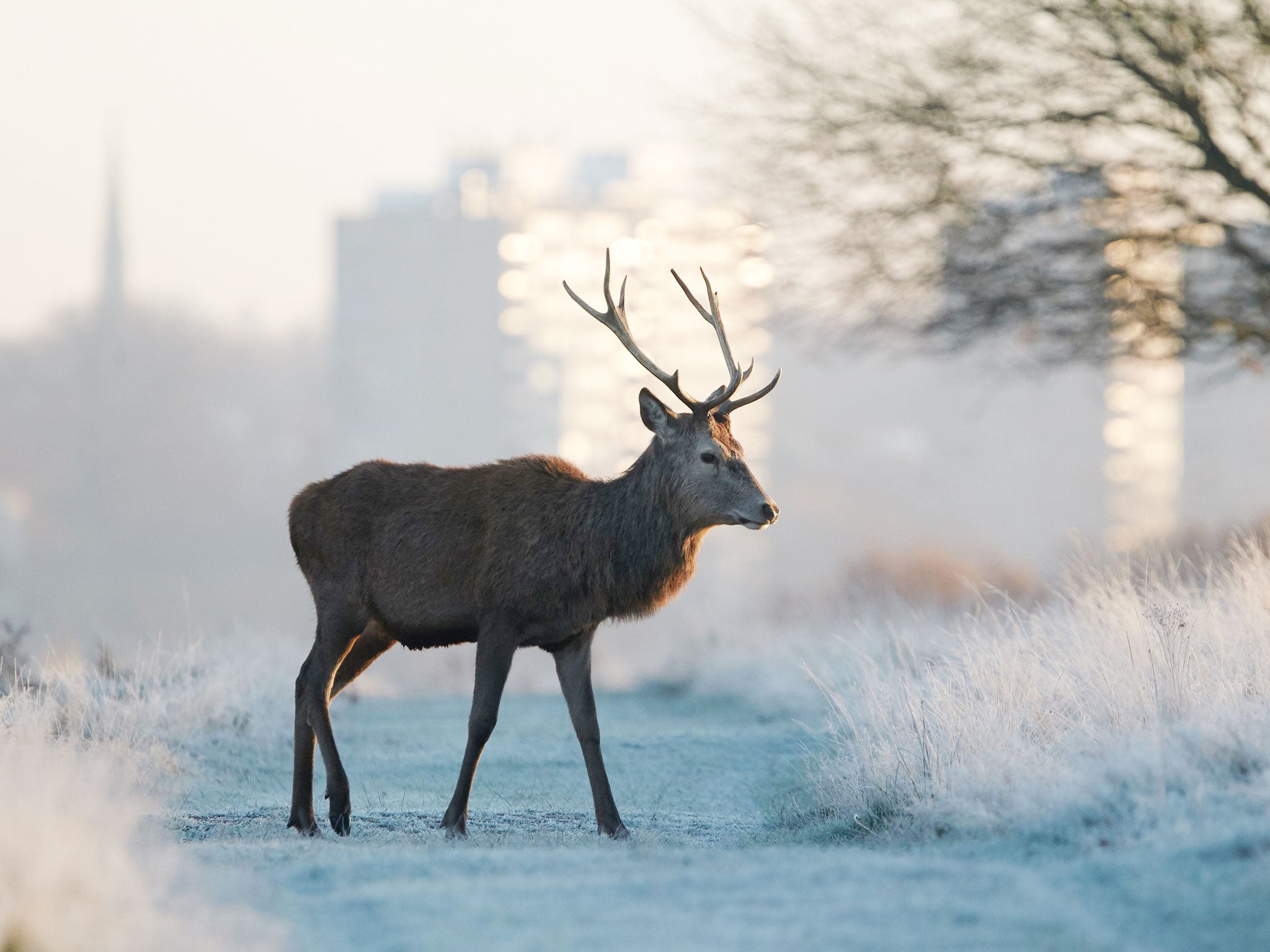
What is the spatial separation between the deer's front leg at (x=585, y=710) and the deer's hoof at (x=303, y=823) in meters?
1.26

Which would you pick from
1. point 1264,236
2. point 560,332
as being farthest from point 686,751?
point 560,332

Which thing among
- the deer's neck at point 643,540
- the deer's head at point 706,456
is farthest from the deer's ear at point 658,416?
the deer's neck at point 643,540

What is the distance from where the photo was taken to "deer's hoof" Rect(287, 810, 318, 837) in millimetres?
6747

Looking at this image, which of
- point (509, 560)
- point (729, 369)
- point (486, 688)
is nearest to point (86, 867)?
point (486, 688)

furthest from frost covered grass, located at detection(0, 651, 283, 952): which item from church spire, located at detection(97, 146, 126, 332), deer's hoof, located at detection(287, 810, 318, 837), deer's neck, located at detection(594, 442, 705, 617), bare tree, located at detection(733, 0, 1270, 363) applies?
church spire, located at detection(97, 146, 126, 332)

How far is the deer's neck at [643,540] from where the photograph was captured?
269 inches

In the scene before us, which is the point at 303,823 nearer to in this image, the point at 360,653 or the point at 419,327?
the point at 360,653

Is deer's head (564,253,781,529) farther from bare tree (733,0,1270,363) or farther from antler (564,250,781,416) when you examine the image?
bare tree (733,0,1270,363)

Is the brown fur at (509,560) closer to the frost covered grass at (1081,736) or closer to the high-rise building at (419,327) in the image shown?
the frost covered grass at (1081,736)

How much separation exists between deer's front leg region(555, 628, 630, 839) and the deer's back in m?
0.30

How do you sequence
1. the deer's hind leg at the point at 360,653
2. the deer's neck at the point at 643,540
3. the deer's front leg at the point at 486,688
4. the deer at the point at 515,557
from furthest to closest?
the deer's hind leg at the point at 360,653, the deer's neck at the point at 643,540, the deer at the point at 515,557, the deer's front leg at the point at 486,688

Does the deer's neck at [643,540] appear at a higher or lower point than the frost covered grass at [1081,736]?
higher

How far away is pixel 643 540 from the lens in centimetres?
686

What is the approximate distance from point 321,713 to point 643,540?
1735 millimetres
